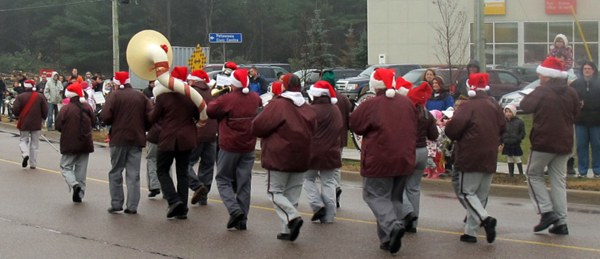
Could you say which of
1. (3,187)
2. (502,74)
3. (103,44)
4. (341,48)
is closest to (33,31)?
(103,44)

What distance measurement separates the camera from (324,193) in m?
11.9

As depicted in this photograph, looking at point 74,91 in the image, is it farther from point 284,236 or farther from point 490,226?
point 490,226

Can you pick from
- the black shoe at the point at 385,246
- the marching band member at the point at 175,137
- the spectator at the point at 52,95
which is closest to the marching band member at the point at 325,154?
the marching band member at the point at 175,137

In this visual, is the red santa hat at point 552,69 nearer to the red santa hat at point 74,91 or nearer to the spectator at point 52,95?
the red santa hat at point 74,91

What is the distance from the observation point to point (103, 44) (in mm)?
75375

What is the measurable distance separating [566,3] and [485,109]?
44805mm

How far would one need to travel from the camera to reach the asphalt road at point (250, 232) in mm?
9867

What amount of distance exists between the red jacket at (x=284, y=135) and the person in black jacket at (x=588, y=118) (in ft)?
21.2

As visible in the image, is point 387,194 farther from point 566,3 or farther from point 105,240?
point 566,3

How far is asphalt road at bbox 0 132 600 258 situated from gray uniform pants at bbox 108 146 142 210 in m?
0.22

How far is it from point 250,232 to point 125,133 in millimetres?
2616

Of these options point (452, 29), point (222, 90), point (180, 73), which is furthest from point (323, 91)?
point (452, 29)

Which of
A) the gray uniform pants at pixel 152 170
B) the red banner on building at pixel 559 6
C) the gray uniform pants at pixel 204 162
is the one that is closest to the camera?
the gray uniform pants at pixel 204 162

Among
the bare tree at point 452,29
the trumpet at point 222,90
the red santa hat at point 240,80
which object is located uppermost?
the bare tree at point 452,29
